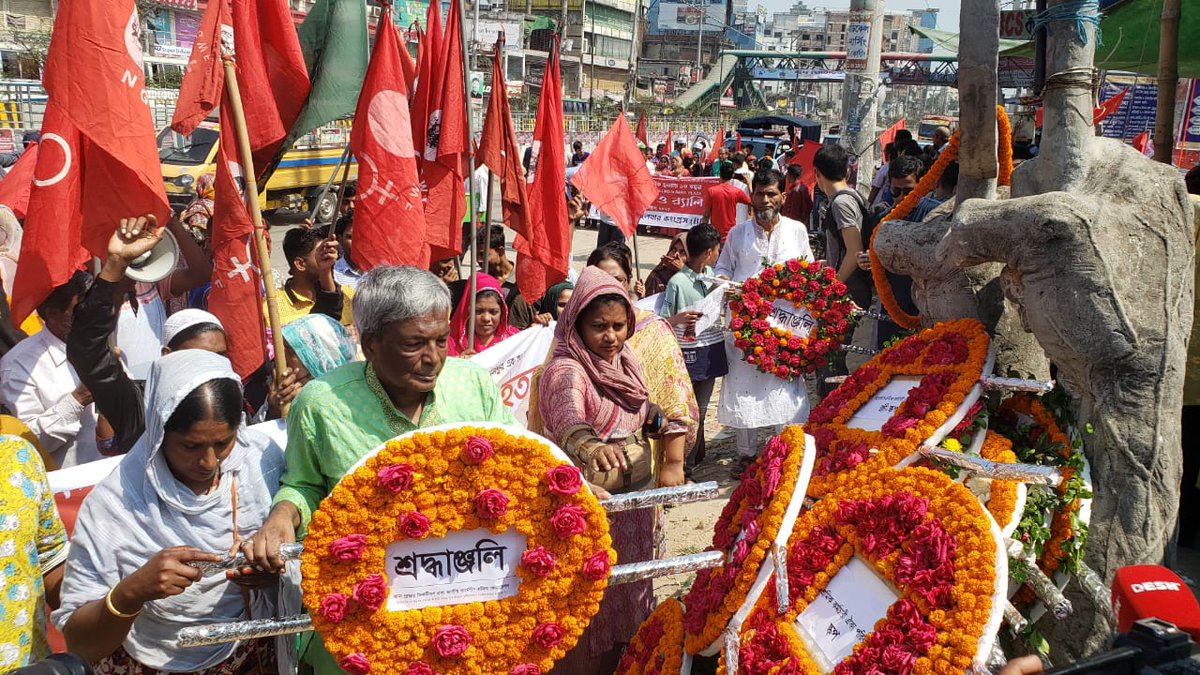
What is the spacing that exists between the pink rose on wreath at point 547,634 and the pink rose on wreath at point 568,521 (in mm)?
257

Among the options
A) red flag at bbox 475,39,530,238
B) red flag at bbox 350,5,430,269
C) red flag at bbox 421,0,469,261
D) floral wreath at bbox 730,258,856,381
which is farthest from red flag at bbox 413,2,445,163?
floral wreath at bbox 730,258,856,381

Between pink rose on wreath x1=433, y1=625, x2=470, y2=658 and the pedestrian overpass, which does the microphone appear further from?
the pedestrian overpass

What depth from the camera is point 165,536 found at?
2.65 m

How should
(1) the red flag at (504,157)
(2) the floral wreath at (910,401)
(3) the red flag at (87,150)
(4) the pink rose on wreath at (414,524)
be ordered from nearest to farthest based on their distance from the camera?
1. (4) the pink rose on wreath at (414,524)
2. (2) the floral wreath at (910,401)
3. (3) the red flag at (87,150)
4. (1) the red flag at (504,157)

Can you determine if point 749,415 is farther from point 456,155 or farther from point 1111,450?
point 1111,450

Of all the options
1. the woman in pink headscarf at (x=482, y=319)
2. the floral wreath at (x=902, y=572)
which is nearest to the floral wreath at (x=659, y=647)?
the floral wreath at (x=902, y=572)

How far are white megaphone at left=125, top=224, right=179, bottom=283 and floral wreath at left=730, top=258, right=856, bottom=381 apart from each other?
130 inches

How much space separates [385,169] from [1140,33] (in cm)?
769

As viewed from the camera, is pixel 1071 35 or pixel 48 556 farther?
pixel 1071 35

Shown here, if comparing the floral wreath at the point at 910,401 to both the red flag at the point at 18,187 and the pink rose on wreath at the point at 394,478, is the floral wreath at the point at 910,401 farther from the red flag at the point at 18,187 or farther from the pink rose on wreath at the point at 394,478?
the red flag at the point at 18,187

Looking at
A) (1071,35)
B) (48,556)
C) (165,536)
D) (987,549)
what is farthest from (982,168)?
(48,556)

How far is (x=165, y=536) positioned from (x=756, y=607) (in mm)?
1808

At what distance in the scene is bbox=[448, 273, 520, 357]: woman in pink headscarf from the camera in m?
5.26

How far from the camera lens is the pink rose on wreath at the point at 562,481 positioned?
2502 mm
